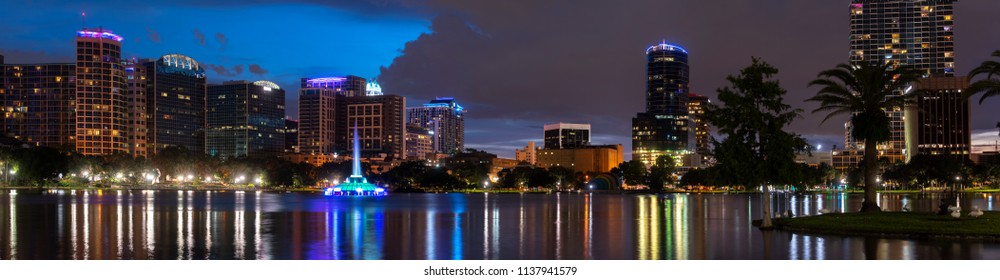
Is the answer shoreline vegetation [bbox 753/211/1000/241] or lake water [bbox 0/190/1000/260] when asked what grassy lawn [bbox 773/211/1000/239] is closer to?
shoreline vegetation [bbox 753/211/1000/241]

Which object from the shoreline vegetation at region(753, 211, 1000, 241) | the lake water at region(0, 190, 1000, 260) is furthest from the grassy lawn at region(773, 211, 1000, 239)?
the lake water at region(0, 190, 1000, 260)

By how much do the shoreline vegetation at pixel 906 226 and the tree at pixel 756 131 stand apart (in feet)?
9.62

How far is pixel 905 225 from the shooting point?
143 ft

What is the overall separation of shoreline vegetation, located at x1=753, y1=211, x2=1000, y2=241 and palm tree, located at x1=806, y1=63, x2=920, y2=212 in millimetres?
7713

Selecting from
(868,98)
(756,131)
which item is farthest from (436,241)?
(868,98)

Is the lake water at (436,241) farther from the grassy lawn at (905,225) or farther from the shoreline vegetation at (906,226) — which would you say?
the grassy lawn at (905,225)

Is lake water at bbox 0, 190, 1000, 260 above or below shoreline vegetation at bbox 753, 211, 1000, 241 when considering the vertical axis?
below

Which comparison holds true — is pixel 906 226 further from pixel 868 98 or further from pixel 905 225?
pixel 868 98

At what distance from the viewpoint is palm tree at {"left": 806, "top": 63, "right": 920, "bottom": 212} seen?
188 feet

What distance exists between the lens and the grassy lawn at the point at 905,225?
40500mm

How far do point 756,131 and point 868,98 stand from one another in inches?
444

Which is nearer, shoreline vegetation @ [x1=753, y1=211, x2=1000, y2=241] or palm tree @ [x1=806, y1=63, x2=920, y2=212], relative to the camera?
shoreline vegetation @ [x1=753, y1=211, x2=1000, y2=241]
